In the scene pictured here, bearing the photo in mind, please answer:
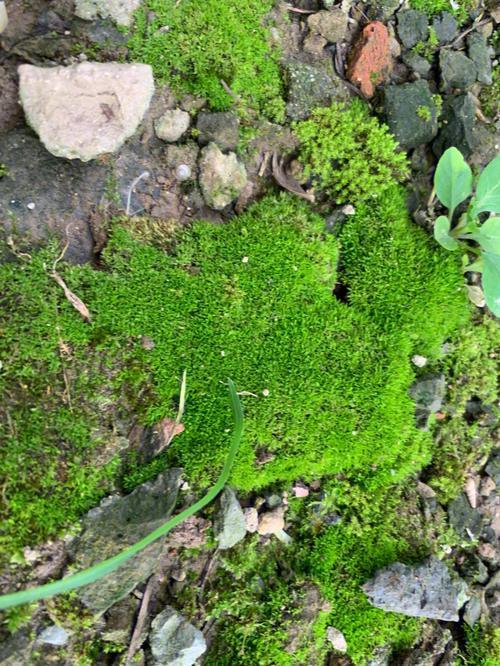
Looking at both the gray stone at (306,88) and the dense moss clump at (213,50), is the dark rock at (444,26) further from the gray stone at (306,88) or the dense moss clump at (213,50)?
the dense moss clump at (213,50)

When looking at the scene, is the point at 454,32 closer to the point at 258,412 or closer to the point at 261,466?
the point at 258,412

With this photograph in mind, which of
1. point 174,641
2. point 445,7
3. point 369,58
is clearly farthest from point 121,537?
point 445,7

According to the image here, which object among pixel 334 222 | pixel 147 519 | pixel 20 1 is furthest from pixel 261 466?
pixel 20 1

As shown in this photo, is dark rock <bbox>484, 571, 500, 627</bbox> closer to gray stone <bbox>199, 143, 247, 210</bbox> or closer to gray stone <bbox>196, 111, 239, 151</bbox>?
gray stone <bbox>199, 143, 247, 210</bbox>

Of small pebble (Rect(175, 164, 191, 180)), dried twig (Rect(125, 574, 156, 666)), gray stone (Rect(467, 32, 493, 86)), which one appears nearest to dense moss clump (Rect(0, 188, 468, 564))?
small pebble (Rect(175, 164, 191, 180))

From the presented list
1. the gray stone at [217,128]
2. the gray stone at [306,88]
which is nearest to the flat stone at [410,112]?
the gray stone at [306,88]

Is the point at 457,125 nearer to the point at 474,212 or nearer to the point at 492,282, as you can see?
the point at 474,212
